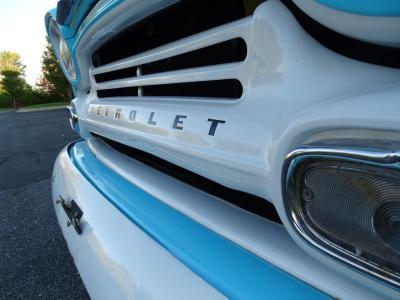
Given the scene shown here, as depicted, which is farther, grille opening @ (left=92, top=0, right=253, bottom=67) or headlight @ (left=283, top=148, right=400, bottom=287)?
grille opening @ (left=92, top=0, right=253, bottom=67)

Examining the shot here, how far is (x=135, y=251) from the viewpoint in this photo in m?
0.89

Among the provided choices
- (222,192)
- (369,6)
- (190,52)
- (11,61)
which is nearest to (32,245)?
(222,192)

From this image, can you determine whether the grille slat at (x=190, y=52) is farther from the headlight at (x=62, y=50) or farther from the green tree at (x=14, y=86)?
the green tree at (x=14, y=86)

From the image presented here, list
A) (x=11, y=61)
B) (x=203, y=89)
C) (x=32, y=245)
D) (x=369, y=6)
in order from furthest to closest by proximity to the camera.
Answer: (x=11, y=61) → (x=32, y=245) → (x=203, y=89) → (x=369, y=6)

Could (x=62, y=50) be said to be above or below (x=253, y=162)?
above

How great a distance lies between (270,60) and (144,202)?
60cm

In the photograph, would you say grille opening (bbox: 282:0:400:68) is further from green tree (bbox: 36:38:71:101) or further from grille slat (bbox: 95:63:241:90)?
green tree (bbox: 36:38:71:101)

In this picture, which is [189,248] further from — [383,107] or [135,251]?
[383,107]

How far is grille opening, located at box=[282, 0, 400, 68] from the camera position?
1.65 feet

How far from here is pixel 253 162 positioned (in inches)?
26.8

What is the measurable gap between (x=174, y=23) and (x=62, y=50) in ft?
3.15

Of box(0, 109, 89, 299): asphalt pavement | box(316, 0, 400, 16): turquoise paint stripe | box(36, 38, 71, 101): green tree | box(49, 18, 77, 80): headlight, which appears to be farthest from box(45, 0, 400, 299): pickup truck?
box(36, 38, 71, 101): green tree

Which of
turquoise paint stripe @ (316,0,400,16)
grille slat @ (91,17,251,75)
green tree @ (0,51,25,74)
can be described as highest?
turquoise paint stripe @ (316,0,400,16)

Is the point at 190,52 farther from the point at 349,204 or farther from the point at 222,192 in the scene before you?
the point at 349,204
